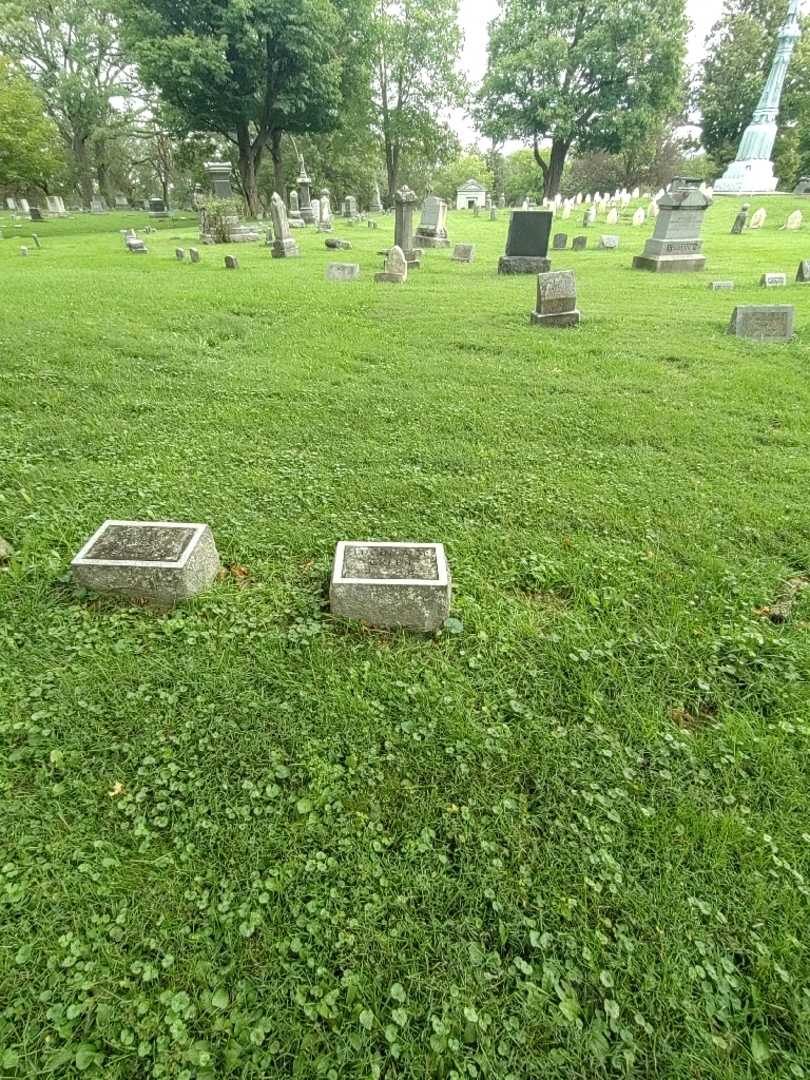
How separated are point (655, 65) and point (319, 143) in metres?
21.4

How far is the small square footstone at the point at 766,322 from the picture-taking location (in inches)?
306

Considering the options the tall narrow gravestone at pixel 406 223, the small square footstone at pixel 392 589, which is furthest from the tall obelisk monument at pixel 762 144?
the small square footstone at pixel 392 589

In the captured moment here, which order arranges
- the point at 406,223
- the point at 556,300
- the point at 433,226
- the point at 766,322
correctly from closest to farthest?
the point at 766,322
the point at 556,300
the point at 406,223
the point at 433,226

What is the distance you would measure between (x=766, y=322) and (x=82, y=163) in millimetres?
A: 52007

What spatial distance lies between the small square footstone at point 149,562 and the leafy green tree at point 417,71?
43.4 metres

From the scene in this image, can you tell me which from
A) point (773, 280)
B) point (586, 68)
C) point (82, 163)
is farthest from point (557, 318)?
point (82, 163)

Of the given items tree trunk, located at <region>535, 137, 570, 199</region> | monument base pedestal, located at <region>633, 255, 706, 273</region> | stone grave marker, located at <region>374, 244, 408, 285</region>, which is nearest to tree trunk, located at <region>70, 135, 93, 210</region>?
tree trunk, located at <region>535, 137, 570, 199</region>

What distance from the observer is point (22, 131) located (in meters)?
31.8

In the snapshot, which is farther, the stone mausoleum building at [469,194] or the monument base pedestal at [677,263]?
the stone mausoleum building at [469,194]

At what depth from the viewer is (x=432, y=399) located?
235 inches

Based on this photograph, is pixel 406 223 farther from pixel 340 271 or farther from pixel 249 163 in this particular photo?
pixel 249 163

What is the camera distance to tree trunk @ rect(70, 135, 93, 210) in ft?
133

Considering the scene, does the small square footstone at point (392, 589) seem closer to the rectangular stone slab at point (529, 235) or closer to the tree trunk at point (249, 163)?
the rectangular stone slab at point (529, 235)

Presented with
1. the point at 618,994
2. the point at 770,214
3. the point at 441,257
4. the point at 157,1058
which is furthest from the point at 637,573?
the point at 770,214
